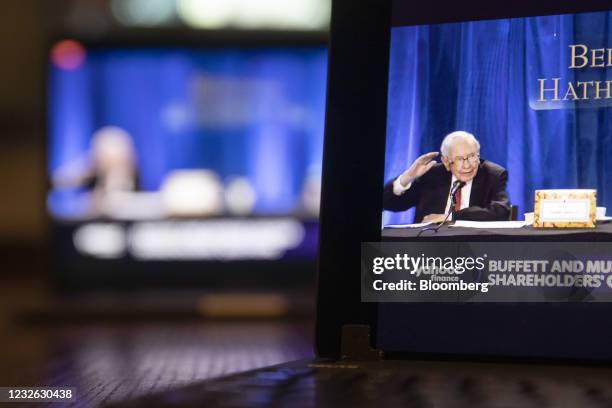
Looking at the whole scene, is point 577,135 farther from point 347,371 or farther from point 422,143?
point 347,371

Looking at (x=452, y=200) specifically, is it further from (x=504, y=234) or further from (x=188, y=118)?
(x=188, y=118)

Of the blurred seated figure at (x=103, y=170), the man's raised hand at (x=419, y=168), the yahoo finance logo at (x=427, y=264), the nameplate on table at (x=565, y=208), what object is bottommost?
the yahoo finance logo at (x=427, y=264)

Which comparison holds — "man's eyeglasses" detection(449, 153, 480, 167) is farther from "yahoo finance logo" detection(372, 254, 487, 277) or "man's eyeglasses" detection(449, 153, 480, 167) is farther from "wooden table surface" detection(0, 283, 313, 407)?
"wooden table surface" detection(0, 283, 313, 407)

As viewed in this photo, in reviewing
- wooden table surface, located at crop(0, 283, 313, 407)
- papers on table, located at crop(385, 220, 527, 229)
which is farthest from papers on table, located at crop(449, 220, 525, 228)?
wooden table surface, located at crop(0, 283, 313, 407)

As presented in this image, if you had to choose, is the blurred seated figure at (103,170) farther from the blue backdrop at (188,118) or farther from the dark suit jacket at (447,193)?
the dark suit jacket at (447,193)

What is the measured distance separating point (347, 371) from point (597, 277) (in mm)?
162

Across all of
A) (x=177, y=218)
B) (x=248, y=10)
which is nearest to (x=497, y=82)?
(x=177, y=218)

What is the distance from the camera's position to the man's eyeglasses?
0.53m

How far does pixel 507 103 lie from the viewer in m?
0.53

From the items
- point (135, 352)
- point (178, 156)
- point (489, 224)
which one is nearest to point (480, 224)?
point (489, 224)

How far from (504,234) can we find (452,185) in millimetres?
47

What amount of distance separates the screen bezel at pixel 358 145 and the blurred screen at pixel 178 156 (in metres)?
1.07

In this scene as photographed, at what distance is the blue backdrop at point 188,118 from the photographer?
164 centimetres

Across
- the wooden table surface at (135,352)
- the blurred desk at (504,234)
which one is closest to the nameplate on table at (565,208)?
the blurred desk at (504,234)
